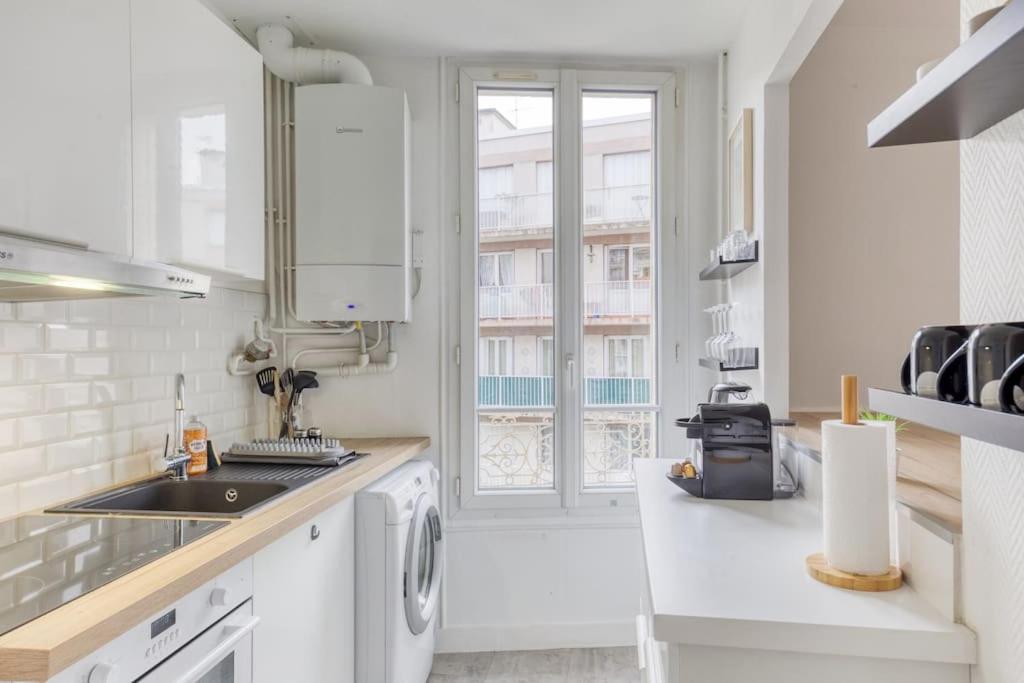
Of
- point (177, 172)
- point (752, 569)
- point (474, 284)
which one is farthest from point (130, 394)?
point (752, 569)

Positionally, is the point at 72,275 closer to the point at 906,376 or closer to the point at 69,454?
the point at 69,454

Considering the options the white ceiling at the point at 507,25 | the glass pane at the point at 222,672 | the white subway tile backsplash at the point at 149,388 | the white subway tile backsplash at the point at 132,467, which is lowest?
the glass pane at the point at 222,672

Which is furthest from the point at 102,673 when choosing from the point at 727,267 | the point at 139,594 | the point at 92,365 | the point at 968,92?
the point at 727,267

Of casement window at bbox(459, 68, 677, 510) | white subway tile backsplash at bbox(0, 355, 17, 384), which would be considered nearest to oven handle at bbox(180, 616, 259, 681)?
white subway tile backsplash at bbox(0, 355, 17, 384)

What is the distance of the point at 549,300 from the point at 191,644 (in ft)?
6.59

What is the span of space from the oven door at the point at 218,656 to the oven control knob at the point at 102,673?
0.09 metres

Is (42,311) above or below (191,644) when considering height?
above

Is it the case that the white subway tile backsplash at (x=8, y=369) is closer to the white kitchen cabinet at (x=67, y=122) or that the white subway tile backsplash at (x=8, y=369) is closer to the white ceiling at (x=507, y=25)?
the white kitchen cabinet at (x=67, y=122)

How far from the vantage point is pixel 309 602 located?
167 centimetres

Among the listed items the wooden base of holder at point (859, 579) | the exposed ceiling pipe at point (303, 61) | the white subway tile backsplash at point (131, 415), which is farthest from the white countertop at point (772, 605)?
the exposed ceiling pipe at point (303, 61)

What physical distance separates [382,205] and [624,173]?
3.76 ft

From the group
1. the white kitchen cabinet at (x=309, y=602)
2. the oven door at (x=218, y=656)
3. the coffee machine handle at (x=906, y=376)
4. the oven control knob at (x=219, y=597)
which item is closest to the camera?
the coffee machine handle at (x=906, y=376)

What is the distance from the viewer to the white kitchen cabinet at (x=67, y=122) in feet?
3.78

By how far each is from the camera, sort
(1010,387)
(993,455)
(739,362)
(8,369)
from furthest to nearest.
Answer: (739,362)
(8,369)
(993,455)
(1010,387)
